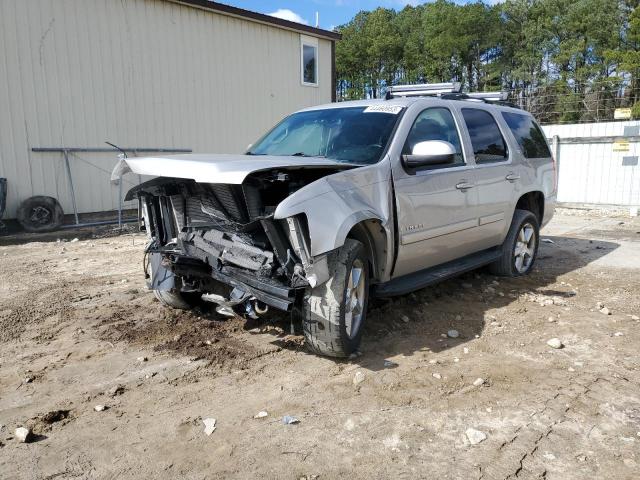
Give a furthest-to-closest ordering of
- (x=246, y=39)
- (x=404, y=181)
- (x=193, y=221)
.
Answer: (x=246, y=39) → (x=404, y=181) → (x=193, y=221)

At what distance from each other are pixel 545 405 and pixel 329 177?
6.38 feet

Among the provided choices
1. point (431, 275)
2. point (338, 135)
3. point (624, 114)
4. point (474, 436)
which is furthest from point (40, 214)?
point (624, 114)

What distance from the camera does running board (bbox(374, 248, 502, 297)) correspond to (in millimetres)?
4305

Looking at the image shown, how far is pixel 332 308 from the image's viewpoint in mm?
3586

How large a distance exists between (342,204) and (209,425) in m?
1.60

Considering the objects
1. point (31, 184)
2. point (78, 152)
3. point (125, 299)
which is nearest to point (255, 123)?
point (78, 152)

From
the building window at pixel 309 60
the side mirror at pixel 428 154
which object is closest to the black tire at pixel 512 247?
the side mirror at pixel 428 154

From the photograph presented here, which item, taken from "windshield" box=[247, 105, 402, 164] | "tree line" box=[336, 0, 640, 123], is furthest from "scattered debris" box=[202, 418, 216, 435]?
"tree line" box=[336, 0, 640, 123]

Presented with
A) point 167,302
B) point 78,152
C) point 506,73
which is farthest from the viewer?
point 506,73

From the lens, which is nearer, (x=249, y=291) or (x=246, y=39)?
(x=249, y=291)

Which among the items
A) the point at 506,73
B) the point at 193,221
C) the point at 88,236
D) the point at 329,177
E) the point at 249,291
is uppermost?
the point at 506,73

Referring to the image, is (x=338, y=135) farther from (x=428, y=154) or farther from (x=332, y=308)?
(x=332, y=308)

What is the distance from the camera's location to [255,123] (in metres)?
14.7

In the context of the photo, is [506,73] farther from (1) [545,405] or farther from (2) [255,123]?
(1) [545,405]
